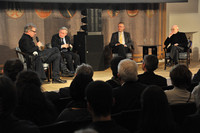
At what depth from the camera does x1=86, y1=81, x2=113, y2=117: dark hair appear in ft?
4.40

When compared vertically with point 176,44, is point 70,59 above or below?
below

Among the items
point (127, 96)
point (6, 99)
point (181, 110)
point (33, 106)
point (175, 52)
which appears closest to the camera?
point (6, 99)

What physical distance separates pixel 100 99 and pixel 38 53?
3963mm

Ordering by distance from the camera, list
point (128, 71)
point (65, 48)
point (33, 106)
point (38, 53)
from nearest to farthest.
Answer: point (33, 106), point (128, 71), point (38, 53), point (65, 48)

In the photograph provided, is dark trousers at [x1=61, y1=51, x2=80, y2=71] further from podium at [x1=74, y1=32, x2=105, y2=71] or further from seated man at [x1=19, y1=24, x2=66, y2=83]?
seated man at [x1=19, y1=24, x2=66, y2=83]

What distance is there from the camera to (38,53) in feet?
16.8

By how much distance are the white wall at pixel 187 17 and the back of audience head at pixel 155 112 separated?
24.0 feet

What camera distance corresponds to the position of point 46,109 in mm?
1726

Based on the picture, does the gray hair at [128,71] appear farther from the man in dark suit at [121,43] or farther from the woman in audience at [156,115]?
the man in dark suit at [121,43]

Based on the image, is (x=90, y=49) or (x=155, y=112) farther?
(x=90, y=49)

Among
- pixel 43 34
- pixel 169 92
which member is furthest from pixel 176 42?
pixel 169 92

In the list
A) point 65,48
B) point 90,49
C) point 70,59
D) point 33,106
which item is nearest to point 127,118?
point 33,106

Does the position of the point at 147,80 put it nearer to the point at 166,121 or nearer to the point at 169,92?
the point at 169,92

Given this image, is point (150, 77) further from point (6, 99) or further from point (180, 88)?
point (6, 99)
